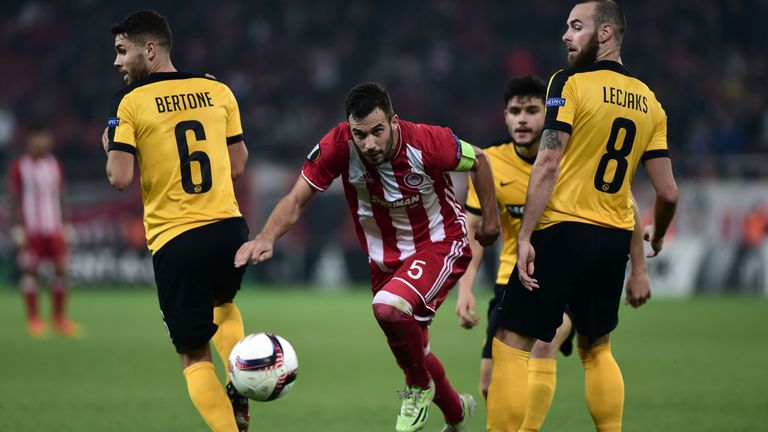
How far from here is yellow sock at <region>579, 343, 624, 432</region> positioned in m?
5.43

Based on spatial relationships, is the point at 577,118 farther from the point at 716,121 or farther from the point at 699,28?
the point at 699,28

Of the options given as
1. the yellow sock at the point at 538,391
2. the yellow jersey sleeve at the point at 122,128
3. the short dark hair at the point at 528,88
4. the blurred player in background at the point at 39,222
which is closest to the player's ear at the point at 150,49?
the yellow jersey sleeve at the point at 122,128

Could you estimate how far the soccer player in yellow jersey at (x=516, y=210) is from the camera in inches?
232

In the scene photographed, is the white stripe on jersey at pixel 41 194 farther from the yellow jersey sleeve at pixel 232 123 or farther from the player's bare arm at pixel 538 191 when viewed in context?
the player's bare arm at pixel 538 191

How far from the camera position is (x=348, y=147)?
560 centimetres

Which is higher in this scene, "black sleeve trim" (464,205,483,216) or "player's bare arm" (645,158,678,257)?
"player's bare arm" (645,158,678,257)

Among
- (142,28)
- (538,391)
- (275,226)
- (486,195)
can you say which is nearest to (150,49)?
(142,28)

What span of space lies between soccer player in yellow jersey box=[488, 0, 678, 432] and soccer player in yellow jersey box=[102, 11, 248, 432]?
147 cm

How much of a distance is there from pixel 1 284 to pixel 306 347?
11.6 m

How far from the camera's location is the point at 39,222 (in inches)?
520

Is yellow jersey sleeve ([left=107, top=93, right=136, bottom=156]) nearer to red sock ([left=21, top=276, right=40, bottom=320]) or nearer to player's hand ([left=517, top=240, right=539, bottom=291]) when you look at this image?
player's hand ([left=517, top=240, right=539, bottom=291])

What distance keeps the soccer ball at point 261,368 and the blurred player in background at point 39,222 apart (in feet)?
26.0

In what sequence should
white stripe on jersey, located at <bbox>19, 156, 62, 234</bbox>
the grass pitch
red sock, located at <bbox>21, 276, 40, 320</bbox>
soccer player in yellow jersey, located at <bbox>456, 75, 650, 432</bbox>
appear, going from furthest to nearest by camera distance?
white stripe on jersey, located at <bbox>19, 156, 62, 234</bbox>, red sock, located at <bbox>21, 276, 40, 320</bbox>, the grass pitch, soccer player in yellow jersey, located at <bbox>456, 75, 650, 432</bbox>

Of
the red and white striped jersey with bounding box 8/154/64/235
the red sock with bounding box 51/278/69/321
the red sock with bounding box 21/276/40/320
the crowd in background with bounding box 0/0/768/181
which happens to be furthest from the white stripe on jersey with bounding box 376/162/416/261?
the crowd in background with bounding box 0/0/768/181
